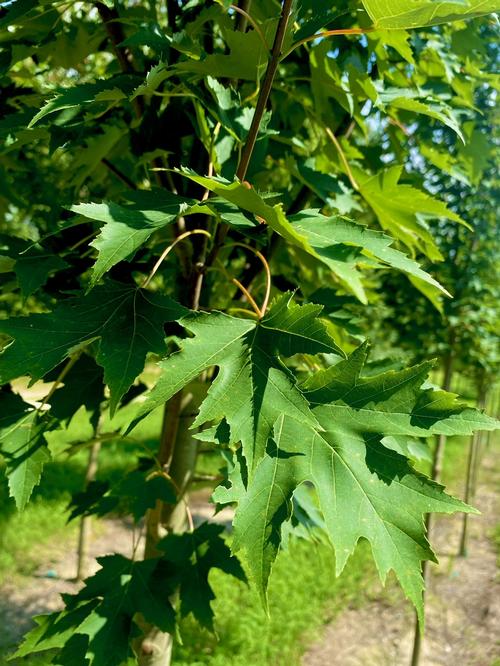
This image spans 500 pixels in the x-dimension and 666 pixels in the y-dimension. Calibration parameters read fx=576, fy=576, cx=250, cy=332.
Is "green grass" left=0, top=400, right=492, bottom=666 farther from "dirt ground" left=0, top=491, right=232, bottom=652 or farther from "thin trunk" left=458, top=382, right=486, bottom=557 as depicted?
"thin trunk" left=458, top=382, right=486, bottom=557

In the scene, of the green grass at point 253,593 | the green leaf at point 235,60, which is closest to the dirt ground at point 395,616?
the green grass at point 253,593

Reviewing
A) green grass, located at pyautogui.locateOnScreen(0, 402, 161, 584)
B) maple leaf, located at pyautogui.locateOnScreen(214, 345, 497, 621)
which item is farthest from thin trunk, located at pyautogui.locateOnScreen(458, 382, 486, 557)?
maple leaf, located at pyautogui.locateOnScreen(214, 345, 497, 621)

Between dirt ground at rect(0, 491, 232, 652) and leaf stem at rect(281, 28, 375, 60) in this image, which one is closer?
leaf stem at rect(281, 28, 375, 60)

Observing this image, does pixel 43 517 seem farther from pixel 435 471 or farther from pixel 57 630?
pixel 57 630

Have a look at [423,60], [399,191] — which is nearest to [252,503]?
[399,191]

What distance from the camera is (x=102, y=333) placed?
1.01 metres

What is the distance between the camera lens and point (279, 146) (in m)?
1.65

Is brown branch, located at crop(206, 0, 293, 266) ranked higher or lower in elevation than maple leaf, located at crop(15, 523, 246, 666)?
higher

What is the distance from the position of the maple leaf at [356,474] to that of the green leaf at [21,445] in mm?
474

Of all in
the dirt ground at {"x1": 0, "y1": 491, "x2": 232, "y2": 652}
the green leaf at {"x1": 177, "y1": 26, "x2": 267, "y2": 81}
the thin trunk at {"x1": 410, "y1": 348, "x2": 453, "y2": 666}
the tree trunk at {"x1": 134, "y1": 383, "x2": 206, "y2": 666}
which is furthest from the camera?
the dirt ground at {"x1": 0, "y1": 491, "x2": 232, "y2": 652}

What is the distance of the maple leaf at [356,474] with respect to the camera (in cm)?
90

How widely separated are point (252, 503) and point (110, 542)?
541 centimetres

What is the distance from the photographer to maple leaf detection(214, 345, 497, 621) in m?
0.90

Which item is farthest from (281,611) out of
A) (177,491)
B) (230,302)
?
(230,302)
